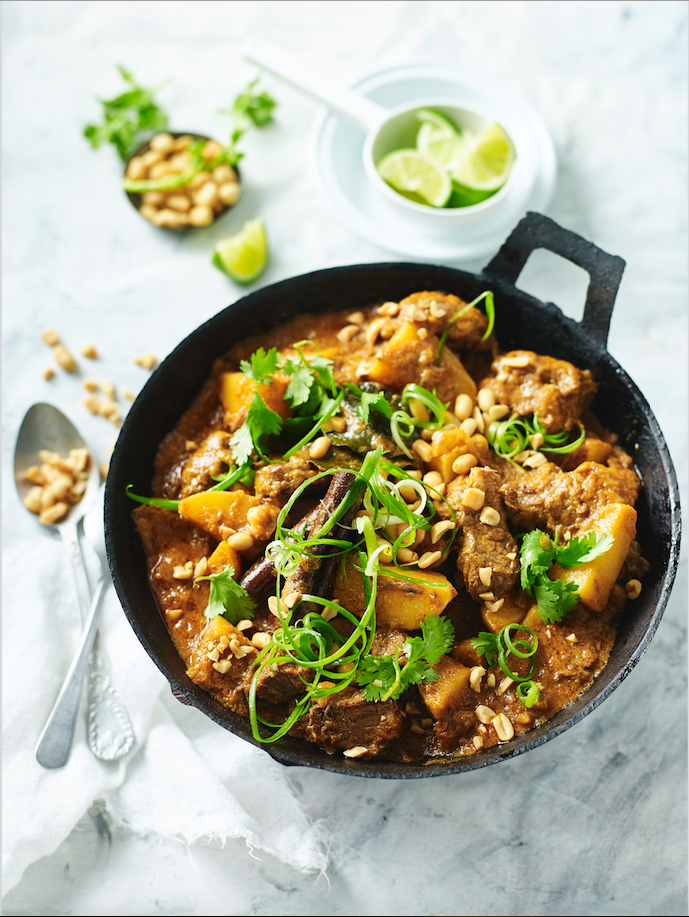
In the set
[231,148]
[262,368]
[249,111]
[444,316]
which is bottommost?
[444,316]

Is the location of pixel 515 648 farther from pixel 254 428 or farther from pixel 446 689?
pixel 254 428

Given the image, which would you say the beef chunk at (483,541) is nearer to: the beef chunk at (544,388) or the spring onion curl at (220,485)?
the beef chunk at (544,388)

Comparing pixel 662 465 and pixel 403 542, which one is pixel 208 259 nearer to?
pixel 403 542

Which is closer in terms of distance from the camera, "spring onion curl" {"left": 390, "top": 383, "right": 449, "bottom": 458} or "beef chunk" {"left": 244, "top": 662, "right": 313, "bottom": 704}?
"beef chunk" {"left": 244, "top": 662, "right": 313, "bottom": 704}

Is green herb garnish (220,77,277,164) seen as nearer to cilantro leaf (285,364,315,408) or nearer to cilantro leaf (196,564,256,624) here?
cilantro leaf (285,364,315,408)

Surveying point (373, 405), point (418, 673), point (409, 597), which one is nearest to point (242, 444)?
point (373, 405)

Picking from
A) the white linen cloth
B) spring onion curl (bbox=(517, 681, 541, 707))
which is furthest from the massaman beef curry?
the white linen cloth

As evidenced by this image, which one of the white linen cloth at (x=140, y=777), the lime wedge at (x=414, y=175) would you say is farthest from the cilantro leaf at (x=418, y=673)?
the lime wedge at (x=414, y=175)
